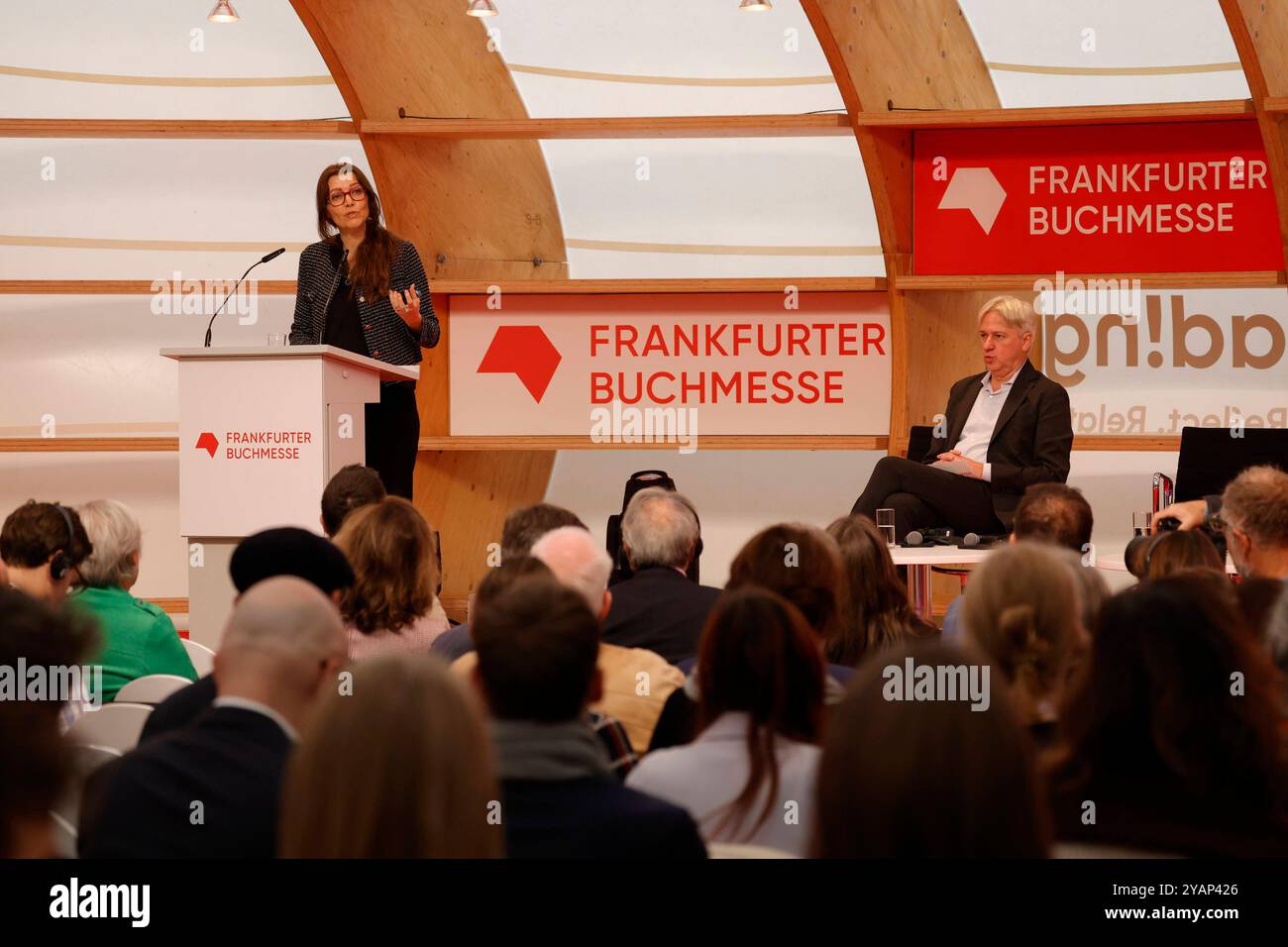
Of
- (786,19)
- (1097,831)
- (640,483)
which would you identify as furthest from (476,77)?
(1097,831)

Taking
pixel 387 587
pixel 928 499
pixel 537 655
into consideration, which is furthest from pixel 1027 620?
pixel 928 499

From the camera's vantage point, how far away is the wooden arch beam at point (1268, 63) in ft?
18.1

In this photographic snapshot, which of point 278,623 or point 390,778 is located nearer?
point 390,778

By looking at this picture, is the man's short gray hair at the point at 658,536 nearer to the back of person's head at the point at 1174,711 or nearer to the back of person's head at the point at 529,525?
the back of person's head at the point at 529,525

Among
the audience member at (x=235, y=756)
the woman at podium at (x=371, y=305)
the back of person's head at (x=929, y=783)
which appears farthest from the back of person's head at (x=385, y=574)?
the woman at podium at (x=371, y=305)

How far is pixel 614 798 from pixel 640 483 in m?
4.32

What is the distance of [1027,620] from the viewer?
6.45 feet

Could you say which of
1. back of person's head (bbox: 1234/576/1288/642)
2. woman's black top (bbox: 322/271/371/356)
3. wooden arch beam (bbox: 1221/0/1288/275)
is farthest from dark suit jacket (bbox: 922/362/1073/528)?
back of person's head (bbox: 1234/576/1288/642)

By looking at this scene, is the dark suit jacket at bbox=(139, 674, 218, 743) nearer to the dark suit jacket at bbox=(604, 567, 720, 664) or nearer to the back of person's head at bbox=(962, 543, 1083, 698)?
the dark suit jacket at bbox=(604, 567, 720, 664)

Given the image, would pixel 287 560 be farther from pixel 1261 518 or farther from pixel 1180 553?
pixel 1261 518

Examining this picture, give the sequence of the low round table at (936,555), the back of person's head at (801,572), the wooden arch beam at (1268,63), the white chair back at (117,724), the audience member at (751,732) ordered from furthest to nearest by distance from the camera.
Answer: the wooden arch beam at (1268,63), the low round table at (936,555), the back of person's head at (801,572), the white chair back at (117,724), the audience member at (751,732)

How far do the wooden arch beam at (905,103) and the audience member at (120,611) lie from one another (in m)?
3.83

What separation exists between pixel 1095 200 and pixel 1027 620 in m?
A: 4.90
